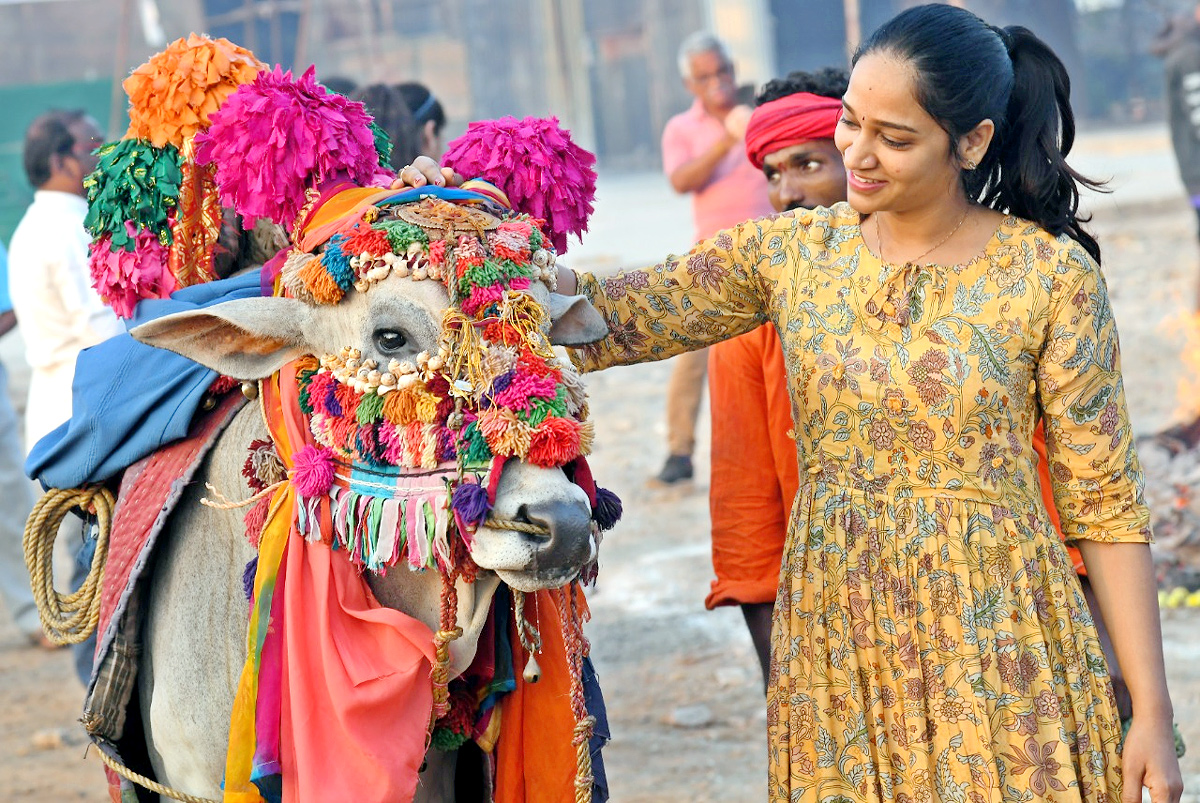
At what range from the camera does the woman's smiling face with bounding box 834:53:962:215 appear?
249 centimetres

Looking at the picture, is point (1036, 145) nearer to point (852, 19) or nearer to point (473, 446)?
point (473, 446)

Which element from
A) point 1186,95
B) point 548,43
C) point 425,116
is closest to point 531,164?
point 425,116

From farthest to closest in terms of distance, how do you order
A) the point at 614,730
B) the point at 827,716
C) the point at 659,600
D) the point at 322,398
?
the point at 659,600 < the point at 614,730 < the point at 827,716 < the point at 322,398

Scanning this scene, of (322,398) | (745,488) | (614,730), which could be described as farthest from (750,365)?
(614,730)

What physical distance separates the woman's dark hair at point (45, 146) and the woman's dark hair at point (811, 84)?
12.8ft

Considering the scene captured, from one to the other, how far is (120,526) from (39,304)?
3.22 meters

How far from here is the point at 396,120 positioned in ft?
16.7

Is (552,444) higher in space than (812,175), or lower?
lower

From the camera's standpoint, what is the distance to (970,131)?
254 centimetres

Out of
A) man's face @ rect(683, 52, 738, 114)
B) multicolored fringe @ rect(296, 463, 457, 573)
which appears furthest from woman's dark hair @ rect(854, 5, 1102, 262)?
man's face @ rect(683, 52, 738, 114)

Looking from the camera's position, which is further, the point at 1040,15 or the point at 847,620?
the point at 1040,15

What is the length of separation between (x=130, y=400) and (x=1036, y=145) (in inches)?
78.1

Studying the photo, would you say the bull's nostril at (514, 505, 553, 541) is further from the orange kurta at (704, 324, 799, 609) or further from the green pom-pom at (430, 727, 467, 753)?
the orange kurta at (704, 324, 799, 609)

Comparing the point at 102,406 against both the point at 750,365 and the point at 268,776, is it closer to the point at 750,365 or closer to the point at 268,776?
the point at 268,776
